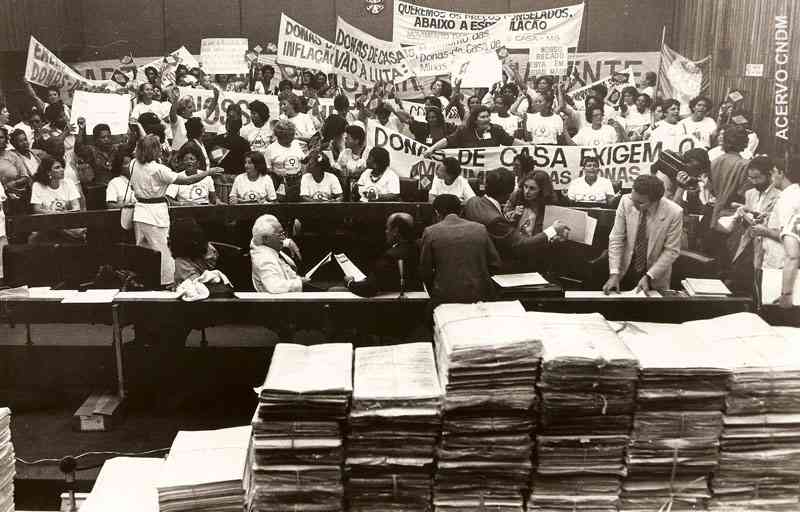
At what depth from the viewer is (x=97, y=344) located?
7.21 metres

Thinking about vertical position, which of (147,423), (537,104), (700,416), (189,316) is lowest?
(147,423)

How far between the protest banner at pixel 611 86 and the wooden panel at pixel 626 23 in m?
1.61

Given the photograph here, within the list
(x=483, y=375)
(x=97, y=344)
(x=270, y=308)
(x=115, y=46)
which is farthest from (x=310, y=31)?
(x=483, y=375)

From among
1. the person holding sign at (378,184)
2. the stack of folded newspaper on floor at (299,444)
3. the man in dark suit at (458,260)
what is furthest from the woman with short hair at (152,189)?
the stack of folded newspaper on floor at (299,444)

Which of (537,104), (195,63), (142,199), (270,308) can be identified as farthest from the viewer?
(537,104)

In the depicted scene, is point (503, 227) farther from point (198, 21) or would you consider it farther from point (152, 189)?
point (152, 189)

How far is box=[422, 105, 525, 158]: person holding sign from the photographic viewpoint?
8.28 metres

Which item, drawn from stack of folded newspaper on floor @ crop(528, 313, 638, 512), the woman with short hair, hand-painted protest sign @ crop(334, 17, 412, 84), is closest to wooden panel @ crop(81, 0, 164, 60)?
the woman with short hair

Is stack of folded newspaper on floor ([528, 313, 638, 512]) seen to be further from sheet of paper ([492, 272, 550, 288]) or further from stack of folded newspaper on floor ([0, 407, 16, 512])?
sheet of paper ([492, 272, 550, 288])

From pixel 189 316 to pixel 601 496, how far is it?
3.76 m

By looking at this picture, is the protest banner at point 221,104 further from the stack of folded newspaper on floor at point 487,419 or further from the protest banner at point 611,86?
the stack of folded newspaper on floor at point 487,419

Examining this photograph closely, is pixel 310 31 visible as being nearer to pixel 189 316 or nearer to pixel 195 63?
pixel 195 63

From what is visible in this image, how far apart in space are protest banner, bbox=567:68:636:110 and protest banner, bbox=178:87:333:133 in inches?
141

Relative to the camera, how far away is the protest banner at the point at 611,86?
35.9 ft
